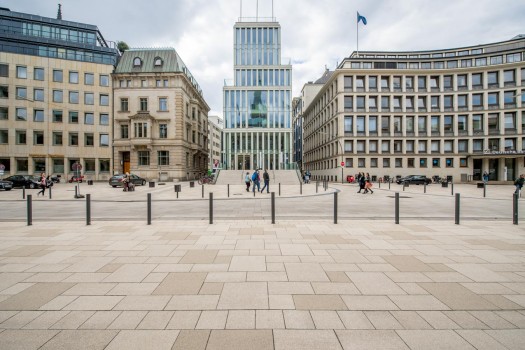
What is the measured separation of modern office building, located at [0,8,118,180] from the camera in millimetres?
38938

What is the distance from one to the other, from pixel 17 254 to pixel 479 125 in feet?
200

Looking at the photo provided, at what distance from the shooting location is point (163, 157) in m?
42.3

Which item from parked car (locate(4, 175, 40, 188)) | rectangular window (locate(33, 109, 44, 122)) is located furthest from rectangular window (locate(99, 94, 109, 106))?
parked car (locate(4, 175, 40, 188))

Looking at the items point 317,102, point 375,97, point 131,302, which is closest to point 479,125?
Result: point 375,97

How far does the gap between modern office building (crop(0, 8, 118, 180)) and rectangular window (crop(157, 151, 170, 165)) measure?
27.3 feet

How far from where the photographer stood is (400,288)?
3824 mm

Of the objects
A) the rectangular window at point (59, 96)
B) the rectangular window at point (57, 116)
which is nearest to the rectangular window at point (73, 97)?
the rectangular window at point (59, 96)

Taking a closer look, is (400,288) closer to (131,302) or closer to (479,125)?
(131,302)

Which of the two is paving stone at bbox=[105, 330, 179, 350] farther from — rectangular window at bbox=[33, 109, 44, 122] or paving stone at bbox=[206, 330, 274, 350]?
rectangular window at bbox=[33, 109, 44, 122]

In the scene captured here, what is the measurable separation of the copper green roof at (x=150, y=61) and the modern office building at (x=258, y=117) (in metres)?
16.8

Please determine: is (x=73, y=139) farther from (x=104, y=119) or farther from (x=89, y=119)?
(x=104, y=119)

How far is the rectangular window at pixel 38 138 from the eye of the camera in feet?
Answer: 130

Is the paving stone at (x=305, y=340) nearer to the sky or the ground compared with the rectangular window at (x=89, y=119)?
nearer to the ground

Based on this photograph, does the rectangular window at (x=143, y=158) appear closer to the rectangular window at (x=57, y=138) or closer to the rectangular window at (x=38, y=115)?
the rectangular window at (x=57, y=138)
